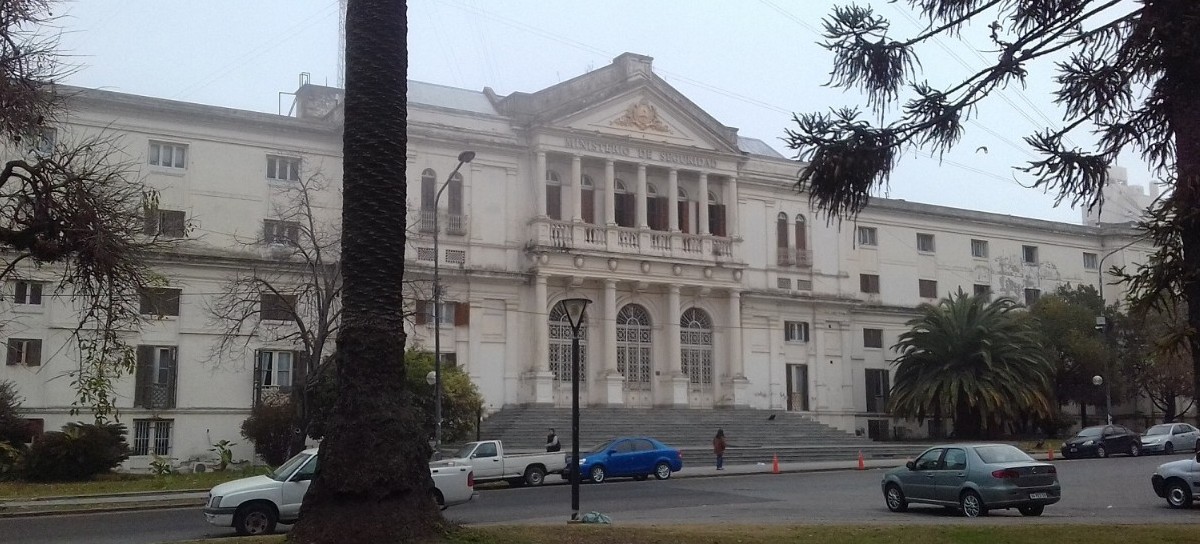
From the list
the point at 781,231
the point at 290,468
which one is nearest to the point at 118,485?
the point at 290,468

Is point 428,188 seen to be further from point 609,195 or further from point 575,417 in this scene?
point 575,417

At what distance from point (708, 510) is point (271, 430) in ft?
64.0

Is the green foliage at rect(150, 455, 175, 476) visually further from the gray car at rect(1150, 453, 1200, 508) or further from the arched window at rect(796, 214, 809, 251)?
the arched window at rect(796, 214, 809, 251)

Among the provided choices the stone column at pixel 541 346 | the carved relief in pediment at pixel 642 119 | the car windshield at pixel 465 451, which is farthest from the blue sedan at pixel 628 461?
the carved relief in pediment at pixel 642 119

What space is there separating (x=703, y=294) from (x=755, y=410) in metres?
5.61

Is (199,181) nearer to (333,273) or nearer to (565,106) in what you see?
(333,273)

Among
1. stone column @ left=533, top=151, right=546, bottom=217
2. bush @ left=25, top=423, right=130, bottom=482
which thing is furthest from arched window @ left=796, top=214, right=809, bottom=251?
bush @ left=25, top=423, right=130, bottom=482

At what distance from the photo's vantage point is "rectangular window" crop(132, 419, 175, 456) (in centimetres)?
3491

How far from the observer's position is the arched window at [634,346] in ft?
145

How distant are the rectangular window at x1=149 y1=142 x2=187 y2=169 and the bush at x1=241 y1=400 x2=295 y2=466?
378 inches

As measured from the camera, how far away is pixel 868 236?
5281 centimetres

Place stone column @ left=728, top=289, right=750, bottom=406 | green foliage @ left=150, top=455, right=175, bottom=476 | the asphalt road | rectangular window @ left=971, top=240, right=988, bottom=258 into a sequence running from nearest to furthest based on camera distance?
the asphalt road
green foliage @ left=150, top=455, right=175, bottom=476
stone column @ left=728, top=289, right=750, bottom=406
rectangular window @ left=971, top=240, right=988, bottom=258

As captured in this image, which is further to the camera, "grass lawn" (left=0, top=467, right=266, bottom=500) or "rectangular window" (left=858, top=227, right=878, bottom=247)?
"rectangular window" (left=858, top=227, right=878, bottom=247)

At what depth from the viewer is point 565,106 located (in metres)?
42.6
